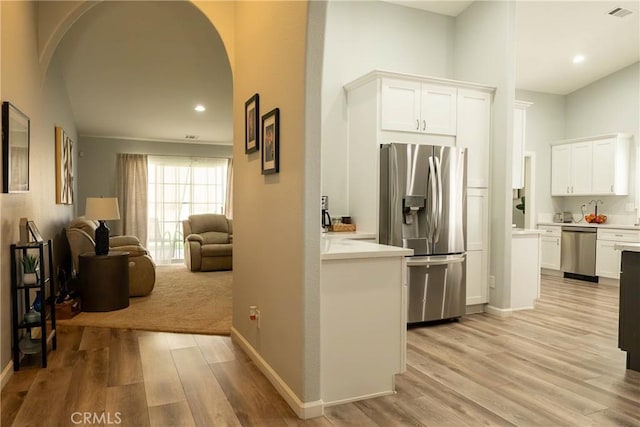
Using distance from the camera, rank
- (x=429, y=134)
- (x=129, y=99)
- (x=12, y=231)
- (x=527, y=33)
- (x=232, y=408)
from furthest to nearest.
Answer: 1. (x=129, y=99)
2. (x=527, y=33)
3. (x=429, y=134)
4. (x=12, y=231)
5. (x=232, y=408)

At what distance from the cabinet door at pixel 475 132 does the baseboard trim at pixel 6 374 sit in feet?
14.0

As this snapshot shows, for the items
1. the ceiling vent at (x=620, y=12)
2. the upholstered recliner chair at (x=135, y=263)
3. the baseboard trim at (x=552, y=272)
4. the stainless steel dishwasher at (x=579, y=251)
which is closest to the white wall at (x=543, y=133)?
the stainless steel dishwasher at (x=579, y=251)

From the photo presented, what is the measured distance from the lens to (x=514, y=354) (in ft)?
11.2

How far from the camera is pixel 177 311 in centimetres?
458

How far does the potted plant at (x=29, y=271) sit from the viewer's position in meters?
2.96

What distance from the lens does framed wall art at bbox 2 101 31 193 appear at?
268 centimetres

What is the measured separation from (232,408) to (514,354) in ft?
7.41

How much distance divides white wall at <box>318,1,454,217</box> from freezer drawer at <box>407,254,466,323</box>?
1.01 meters

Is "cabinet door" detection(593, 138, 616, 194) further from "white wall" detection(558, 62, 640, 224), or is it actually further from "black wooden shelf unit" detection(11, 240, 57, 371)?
"black wooden shelf unit" detection(11, 240, 57, 371)

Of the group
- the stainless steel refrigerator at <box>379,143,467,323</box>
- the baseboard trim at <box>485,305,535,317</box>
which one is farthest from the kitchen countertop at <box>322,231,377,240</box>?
the baseboard trim at <box>485,305,535,317</box>

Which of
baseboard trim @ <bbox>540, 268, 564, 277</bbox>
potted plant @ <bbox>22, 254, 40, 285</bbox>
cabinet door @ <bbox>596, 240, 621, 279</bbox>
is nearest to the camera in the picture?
potted plant @ <bbox>22, 254, 40, 285</bbox>

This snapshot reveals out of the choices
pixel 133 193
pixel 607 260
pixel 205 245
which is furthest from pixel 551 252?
pixel 133 193

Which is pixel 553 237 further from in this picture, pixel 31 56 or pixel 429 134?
pixel 31 56

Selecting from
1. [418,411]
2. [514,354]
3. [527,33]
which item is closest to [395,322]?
[418,411]
